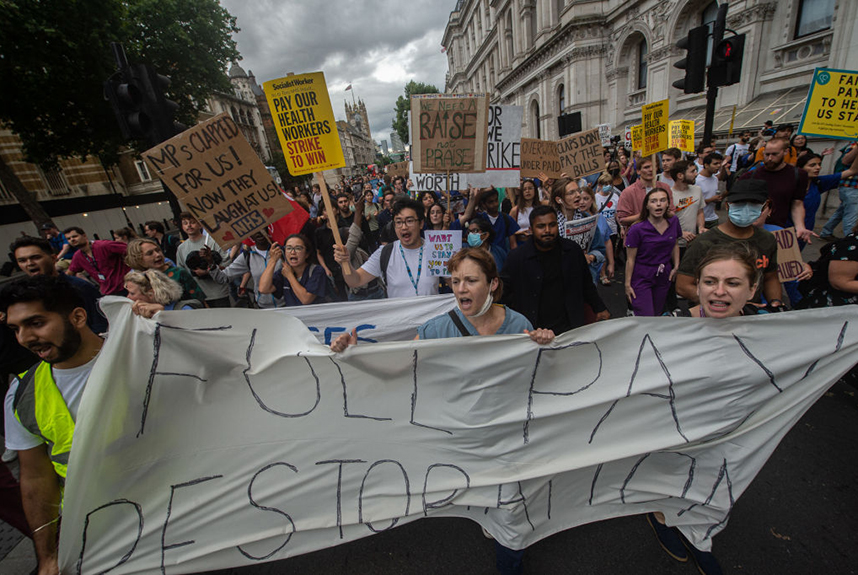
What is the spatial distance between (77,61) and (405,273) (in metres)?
16.8

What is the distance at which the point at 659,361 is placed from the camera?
71.7 inches

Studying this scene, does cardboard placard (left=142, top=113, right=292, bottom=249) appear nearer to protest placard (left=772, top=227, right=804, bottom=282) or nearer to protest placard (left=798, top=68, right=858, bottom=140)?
protest placard (left=772, top=227, right=804, bottom=282)

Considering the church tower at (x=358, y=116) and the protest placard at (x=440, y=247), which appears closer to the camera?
the protest placard at (x=440, y=247)

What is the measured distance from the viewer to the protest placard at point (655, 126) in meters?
5.59

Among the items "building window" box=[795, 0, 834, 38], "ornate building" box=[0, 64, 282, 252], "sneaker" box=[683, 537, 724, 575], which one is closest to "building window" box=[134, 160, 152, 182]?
"ornate building" box=[0, 64, 282, 252]

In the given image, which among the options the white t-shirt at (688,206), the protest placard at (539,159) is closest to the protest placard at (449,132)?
the protest placard at (539,159)

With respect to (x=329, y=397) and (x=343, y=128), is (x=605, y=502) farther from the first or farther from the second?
(x=343, y=128)

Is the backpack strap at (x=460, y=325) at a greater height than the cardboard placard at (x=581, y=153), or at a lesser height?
lesser

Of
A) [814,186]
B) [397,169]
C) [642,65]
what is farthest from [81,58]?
[642,65]

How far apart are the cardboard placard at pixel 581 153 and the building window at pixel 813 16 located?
12.2 metres

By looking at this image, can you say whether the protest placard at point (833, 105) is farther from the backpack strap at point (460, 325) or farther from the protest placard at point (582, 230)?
the backpack strap at point (460, 325)

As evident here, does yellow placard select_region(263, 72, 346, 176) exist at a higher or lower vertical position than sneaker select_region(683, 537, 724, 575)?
higher

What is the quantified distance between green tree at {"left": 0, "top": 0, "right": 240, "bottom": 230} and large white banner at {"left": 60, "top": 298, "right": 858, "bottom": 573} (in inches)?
408

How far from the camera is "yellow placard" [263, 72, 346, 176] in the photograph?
9.84 feet
